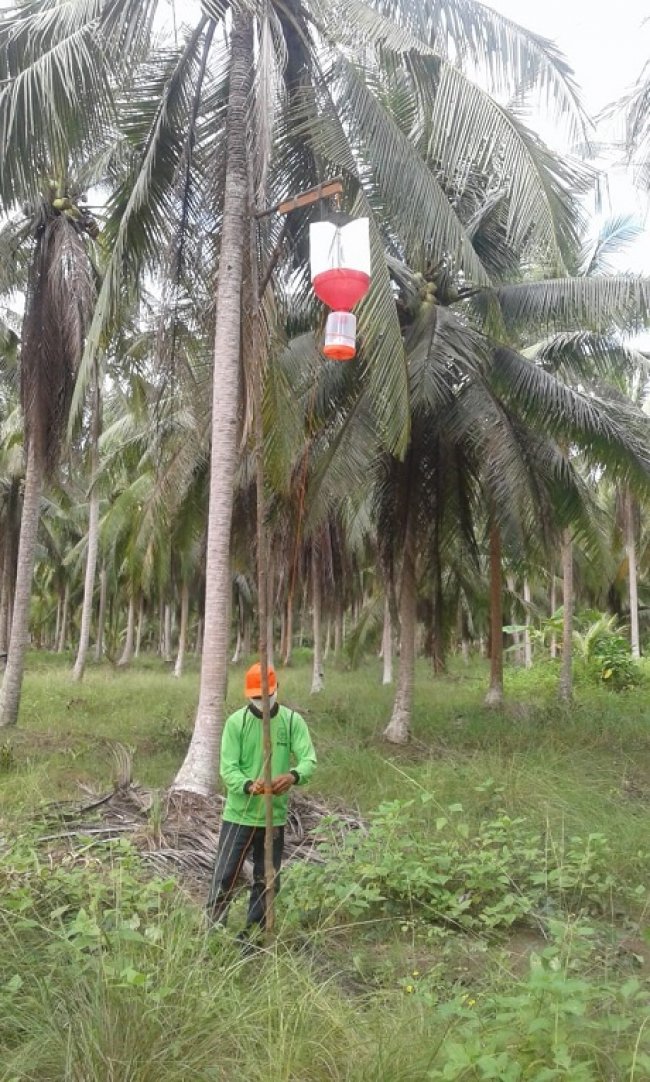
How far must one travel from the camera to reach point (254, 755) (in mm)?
4395

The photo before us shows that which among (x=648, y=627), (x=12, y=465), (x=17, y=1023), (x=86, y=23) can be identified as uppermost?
(x=86, y=23)

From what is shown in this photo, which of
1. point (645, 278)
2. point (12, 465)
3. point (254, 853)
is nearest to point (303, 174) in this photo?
point (645, 278)

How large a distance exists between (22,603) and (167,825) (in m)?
5.66

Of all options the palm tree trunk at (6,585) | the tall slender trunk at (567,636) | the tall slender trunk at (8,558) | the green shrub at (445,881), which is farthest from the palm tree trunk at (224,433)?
the palm tree trunk at (6,585)

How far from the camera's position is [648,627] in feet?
115

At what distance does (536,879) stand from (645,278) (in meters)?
7.07

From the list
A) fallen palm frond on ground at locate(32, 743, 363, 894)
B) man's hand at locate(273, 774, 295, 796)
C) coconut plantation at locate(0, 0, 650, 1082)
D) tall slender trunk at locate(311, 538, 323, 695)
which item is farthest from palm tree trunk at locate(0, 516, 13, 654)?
man's hand at locate(273, 774, 295, 796)

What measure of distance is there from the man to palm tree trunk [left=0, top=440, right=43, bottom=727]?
7098 millimetres

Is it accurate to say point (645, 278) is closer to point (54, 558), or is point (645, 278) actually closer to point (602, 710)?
point (602, 710)

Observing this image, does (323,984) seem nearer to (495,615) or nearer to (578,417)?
(578,417)

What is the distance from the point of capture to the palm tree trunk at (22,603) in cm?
1073

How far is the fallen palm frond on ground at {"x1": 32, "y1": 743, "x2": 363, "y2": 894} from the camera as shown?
559cm

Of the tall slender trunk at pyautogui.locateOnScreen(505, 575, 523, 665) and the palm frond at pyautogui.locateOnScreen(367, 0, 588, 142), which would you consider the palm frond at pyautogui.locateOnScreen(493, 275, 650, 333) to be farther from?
the tall slender trunk at pyautogui.locateOnScreen(505, 575, 523, 665)

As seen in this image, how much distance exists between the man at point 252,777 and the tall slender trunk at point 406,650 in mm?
6181
